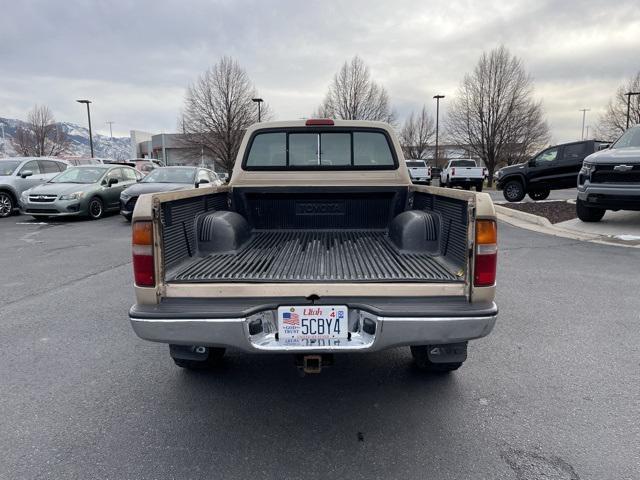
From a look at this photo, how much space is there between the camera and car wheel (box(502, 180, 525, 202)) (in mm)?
15930

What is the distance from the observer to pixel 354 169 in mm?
4340

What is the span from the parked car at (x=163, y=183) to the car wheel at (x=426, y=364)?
8.35 meters

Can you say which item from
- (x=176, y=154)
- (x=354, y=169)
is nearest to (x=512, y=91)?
(x=354, y=169)

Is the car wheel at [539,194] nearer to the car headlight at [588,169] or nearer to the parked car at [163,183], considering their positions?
the car headlight at [588,169]

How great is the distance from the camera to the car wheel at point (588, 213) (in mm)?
10258

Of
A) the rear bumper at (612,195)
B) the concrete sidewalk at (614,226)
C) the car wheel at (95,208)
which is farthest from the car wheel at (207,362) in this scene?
the car wheel at (95,208)

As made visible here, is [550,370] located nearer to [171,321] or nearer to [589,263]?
[171,321]

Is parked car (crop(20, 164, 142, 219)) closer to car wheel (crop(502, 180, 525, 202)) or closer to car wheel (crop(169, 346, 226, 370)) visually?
car wheel (crop(169, 346, 226, 370))

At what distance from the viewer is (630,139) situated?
9.77m

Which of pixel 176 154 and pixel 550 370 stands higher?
pixel 176 154

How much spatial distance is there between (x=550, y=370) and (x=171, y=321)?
2.85 meters

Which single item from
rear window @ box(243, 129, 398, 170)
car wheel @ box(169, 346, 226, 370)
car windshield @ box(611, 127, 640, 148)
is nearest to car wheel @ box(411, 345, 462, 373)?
car wheel @ box(169, 346, 226, 370)

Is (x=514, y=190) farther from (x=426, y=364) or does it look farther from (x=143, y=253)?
(x=143, y=253)

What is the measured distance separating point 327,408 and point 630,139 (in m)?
10.5
